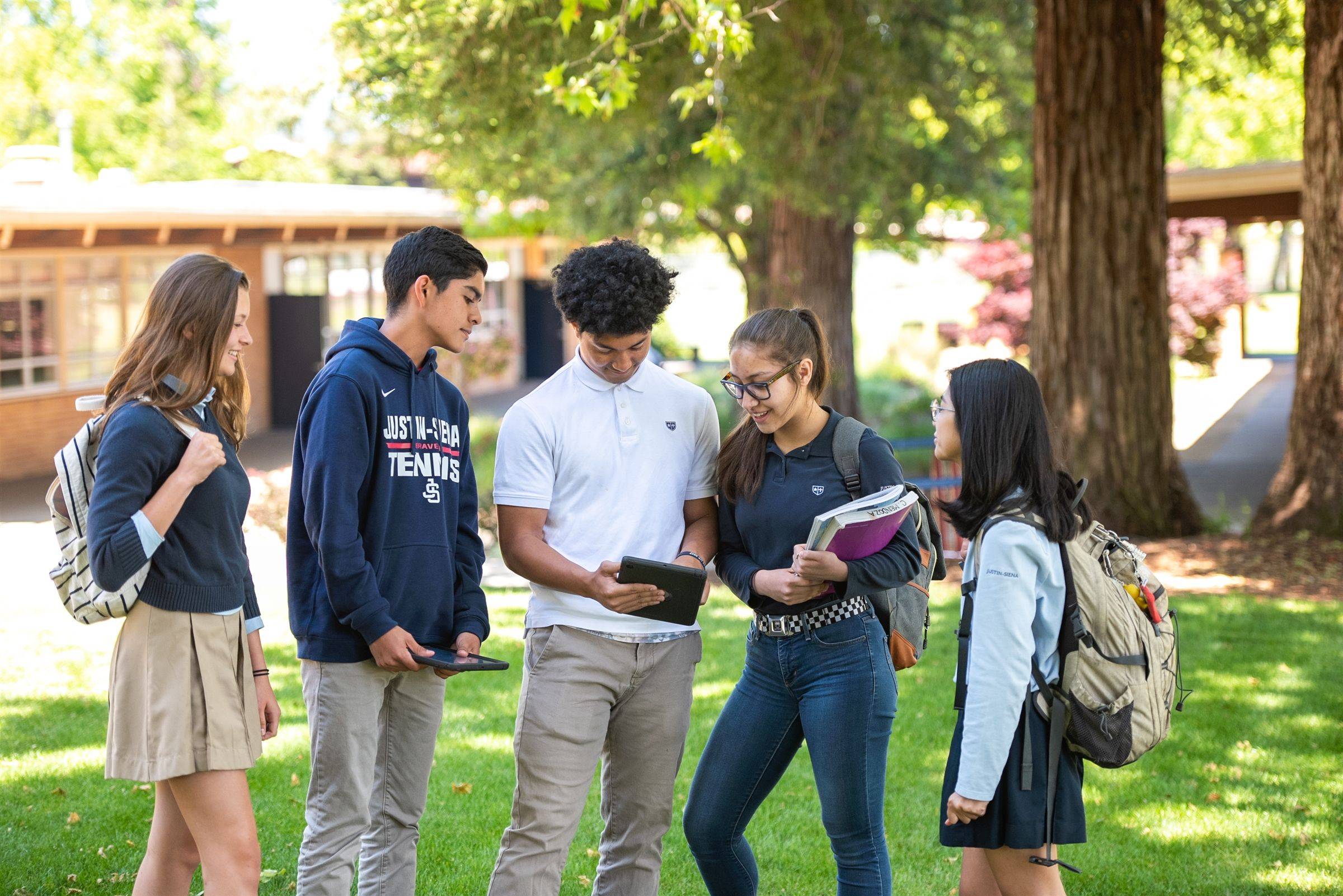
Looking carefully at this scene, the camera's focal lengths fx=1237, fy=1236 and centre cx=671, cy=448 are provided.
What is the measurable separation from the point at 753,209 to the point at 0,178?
34.6 feet

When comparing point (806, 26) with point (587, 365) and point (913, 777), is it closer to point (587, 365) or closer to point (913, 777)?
point (913, 777)

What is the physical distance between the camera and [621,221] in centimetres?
1688

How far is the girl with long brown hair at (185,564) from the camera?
285 cm

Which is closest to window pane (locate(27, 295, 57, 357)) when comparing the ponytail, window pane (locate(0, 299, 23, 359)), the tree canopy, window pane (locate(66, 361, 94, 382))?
window pane (locate(0, 299, 23, 359))

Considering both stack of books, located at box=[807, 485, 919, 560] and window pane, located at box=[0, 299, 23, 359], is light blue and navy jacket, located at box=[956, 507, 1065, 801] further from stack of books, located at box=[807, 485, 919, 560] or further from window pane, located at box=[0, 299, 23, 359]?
window pane, located at box=[0, 299, 23, 359]

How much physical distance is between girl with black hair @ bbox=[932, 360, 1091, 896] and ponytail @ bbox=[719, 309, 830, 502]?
1.41 feet

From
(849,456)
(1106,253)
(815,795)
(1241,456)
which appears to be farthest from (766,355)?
(1241,456)

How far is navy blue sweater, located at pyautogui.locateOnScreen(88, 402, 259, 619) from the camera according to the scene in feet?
9.16

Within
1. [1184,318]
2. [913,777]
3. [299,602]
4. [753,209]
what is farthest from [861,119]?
[1184,318]

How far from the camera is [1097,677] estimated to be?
2.86 metres

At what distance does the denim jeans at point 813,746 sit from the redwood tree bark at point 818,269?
1324cm

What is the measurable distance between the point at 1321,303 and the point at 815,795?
6.51 meters

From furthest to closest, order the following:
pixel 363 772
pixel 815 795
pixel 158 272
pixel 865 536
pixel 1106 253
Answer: pixel 158 272 → pixel 1106 253 → pixel 815 795 → pixel 363 772 → pixel 865 536

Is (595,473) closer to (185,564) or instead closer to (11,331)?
(185,564)
